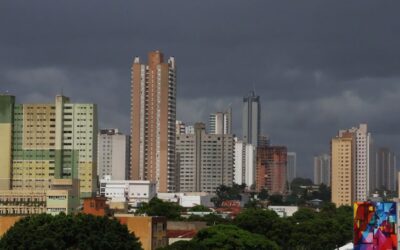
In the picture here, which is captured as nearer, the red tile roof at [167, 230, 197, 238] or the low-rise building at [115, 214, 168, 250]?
the low-rise building at [115, 214, 168, 250]

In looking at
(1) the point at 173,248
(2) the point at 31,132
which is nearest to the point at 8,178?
(2) the point at 31,132

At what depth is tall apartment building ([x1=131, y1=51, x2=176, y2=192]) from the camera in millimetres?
171250

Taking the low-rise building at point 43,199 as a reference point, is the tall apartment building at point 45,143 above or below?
above

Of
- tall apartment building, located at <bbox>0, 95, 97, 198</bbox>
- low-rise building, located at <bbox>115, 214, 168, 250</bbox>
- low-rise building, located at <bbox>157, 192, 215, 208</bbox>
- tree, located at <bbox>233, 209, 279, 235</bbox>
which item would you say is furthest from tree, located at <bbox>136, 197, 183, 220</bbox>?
low-rise building, located at <bbox>157, 192, 215, 208</bbox>

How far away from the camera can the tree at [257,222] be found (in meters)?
92.8

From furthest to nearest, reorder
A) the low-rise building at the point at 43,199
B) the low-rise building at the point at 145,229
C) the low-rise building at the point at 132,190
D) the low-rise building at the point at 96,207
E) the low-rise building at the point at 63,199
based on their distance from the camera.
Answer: the low-rise building at the point at 132,190, the low-rise building at the point at 43,199, the low-rise building at the point at 63,199, the low-rise building at the point at 96,207, the low-rise building at the point at 145,229

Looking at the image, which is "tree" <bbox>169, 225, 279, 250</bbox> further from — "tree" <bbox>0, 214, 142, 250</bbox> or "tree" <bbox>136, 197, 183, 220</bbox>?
"tree" <bbox>136, 197, 183, 220</bbox>

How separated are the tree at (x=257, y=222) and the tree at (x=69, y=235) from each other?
30379 mm

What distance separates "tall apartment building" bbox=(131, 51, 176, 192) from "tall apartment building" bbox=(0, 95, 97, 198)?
1740 inches

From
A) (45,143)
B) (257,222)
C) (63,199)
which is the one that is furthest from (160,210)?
(257,222)

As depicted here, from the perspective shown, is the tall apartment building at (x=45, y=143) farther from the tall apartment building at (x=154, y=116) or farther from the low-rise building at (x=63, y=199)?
the tall apartment building at (x=154, y=116)

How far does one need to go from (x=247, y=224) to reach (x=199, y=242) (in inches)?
1010

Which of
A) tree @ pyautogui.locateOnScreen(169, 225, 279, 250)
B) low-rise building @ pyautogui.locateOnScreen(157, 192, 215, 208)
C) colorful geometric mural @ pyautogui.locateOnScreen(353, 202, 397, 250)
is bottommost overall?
tree @ pyautogui.locateOnScreen(169, 225, 279, 250)

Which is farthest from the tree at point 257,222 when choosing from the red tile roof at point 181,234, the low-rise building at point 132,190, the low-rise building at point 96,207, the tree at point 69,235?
the low-rise building at point 132,190
